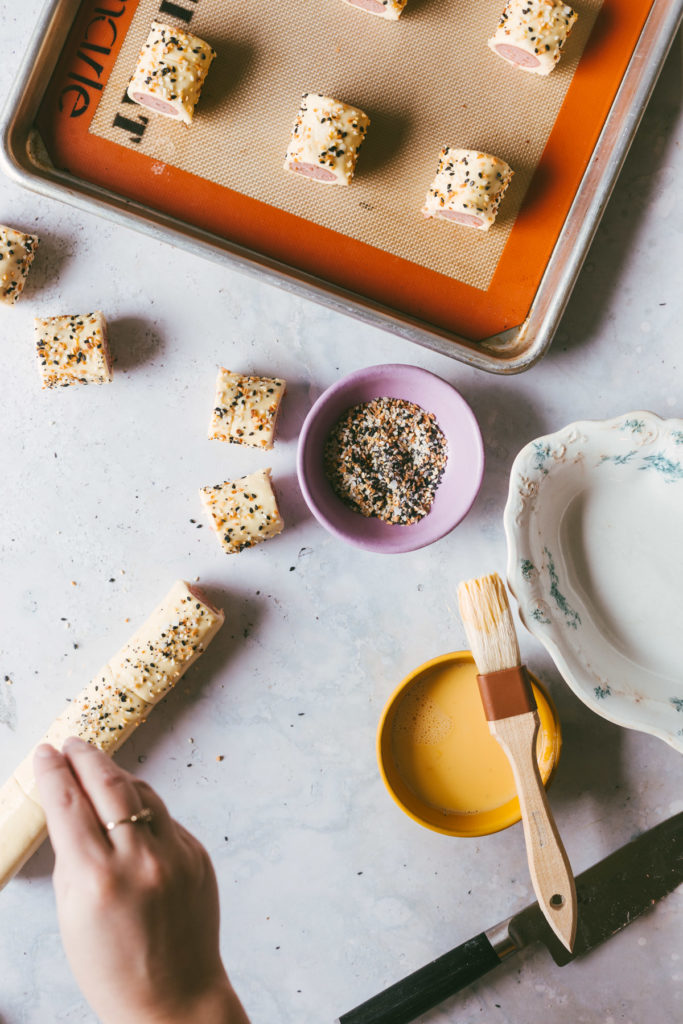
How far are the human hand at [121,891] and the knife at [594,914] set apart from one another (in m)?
0.71

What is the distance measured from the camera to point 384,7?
1622 mm

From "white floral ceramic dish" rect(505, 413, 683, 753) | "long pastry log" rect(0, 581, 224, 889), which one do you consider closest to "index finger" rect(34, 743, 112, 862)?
"long pastry log" rect(0, 581, 224, 889)

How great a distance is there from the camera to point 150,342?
5.94 feet

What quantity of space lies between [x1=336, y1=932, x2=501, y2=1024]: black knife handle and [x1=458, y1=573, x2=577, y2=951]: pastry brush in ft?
0.96

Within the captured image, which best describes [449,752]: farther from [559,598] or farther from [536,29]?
[536,29]

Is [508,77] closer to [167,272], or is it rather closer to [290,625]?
[167,272]

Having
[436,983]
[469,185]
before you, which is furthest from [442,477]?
[436,983]

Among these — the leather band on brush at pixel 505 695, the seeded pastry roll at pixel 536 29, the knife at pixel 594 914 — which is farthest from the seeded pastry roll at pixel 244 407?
the knife at pixel 594 914

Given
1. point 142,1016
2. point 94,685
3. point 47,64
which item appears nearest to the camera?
point 142,1016

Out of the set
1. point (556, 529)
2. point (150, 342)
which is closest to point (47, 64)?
point (150, 342)

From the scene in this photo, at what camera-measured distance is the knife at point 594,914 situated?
177 cm

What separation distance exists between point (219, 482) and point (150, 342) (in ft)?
1.25

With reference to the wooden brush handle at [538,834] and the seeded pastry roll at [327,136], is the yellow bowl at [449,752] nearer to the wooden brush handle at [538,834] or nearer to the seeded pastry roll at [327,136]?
the wooden brush handle at [538,834]

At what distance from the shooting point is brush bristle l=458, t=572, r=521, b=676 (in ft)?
5.16
